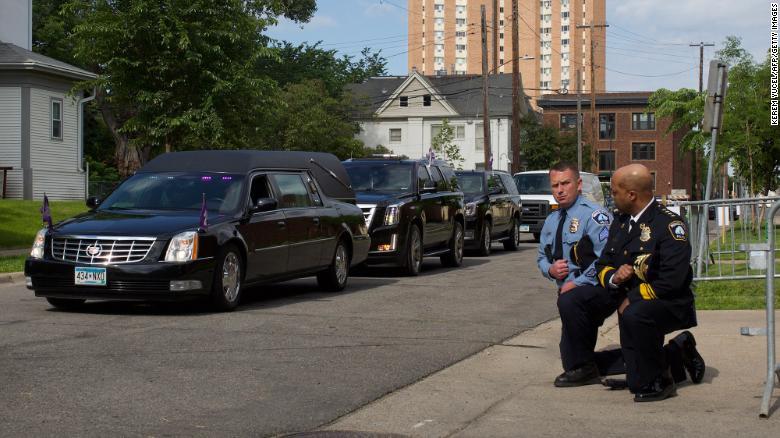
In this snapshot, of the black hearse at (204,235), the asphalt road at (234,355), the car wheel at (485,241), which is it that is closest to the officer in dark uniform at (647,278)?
the asphalt road at (234,355)

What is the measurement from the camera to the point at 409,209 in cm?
1797

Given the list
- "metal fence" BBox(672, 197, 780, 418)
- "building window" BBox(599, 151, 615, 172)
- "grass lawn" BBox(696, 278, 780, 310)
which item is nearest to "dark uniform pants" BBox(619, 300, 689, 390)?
"grass lawn" BBox(696, 278, 780, 310)

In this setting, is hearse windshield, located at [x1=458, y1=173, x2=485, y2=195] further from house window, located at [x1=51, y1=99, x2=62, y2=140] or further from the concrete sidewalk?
house window, located at [x1=51, y1=99, x2=62, y2=140]

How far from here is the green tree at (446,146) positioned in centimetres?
7546

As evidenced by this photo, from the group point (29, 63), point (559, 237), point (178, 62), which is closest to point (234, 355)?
point (559, 237)

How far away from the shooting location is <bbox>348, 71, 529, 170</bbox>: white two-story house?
284 feet

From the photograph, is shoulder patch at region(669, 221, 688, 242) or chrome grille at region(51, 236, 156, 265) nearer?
shoulder patch at region(669, 221, 688, 242)

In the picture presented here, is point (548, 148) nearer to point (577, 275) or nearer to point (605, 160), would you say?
point (605, 160)

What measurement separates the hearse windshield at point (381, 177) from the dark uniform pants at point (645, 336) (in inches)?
457

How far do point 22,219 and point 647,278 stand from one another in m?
23.6

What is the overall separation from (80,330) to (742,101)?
2841 centimetres

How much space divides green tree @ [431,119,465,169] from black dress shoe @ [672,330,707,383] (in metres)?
65.8

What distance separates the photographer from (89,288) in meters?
11.5

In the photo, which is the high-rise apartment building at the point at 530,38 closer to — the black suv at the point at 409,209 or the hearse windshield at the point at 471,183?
the hearse windshield at the point at 471,183
